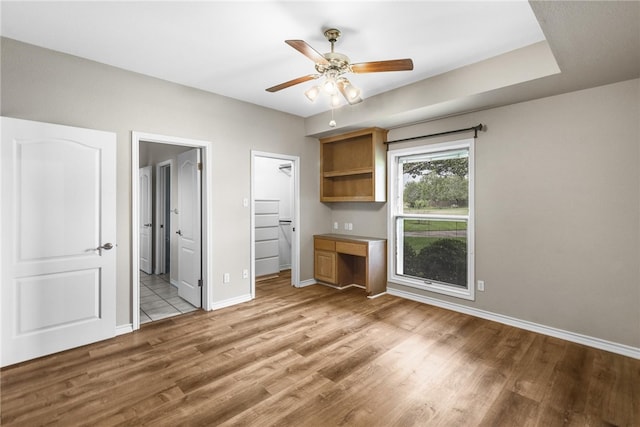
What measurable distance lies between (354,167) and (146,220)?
4238 mm

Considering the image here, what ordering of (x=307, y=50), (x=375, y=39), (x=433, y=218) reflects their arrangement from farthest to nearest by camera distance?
(x=433, y=218) → (x=375, y=39) → (x=307, y=50)

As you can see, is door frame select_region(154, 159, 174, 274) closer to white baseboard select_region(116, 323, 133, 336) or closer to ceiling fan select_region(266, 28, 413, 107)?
white baseboard select_region(116, 323, 133, 336)

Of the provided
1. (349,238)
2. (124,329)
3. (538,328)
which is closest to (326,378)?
(124,329)

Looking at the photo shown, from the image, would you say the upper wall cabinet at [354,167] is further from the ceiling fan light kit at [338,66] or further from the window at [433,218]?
the ceiling fan light kit at [338,66]

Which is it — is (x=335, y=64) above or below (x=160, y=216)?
above

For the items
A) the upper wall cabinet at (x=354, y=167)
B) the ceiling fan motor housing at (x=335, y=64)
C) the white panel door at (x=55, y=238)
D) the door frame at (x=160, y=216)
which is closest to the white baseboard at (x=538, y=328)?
the upper wall cabinet at (x=354, y=167)

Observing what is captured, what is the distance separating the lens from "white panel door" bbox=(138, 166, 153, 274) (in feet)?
19.2

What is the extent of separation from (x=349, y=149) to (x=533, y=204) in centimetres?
267

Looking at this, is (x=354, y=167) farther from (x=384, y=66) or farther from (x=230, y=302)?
(x=230, y=302)

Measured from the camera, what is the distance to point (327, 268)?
16.0 ft

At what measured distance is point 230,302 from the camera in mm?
4027

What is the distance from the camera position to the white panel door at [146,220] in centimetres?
585

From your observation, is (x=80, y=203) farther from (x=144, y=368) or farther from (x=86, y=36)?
(x=144, y=368)

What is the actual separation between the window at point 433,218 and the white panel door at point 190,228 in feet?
8.94
